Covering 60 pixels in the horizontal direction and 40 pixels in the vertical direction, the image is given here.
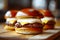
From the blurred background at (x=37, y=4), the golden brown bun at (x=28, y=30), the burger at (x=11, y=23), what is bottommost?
the golden brown bun at (x=28, y=30)

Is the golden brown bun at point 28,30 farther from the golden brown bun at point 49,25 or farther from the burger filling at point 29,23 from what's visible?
the golden brown bun at point 49,25

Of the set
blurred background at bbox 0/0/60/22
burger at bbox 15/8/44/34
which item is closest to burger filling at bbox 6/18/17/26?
burger at bbox 15/8/44/34

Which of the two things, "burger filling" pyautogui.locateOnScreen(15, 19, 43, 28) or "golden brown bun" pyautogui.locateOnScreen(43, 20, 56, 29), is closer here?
"burger filling" pyautogui.locateOnScreen(15, 19, 43, 28)

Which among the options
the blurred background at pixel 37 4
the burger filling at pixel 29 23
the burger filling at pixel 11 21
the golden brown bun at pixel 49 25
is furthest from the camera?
the blurred background at pixel 37 4

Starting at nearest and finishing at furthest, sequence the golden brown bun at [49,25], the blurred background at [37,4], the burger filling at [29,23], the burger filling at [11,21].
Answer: the burger filling at [29,23] → the burger filling at [11,21] → the golden brown bun at [49,25] → the blurred background at [37,4]

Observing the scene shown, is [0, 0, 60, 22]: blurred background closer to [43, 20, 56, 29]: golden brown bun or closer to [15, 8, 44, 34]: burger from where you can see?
[43, 20, 56, 29]: golden brown bun

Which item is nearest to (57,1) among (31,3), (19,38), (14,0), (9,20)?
(31,3)

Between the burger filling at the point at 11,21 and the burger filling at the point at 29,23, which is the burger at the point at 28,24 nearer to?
the burger filling at the point at 29,23

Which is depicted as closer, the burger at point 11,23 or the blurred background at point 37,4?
the burger at point 11,23

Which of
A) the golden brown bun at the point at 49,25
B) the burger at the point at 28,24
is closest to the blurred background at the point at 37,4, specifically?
the golden brown bun at the point at 49,25

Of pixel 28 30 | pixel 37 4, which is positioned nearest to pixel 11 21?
pixel 28 30

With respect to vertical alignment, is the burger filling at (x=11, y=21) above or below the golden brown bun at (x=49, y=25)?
above

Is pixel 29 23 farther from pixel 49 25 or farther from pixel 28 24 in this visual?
pixel 49 25
